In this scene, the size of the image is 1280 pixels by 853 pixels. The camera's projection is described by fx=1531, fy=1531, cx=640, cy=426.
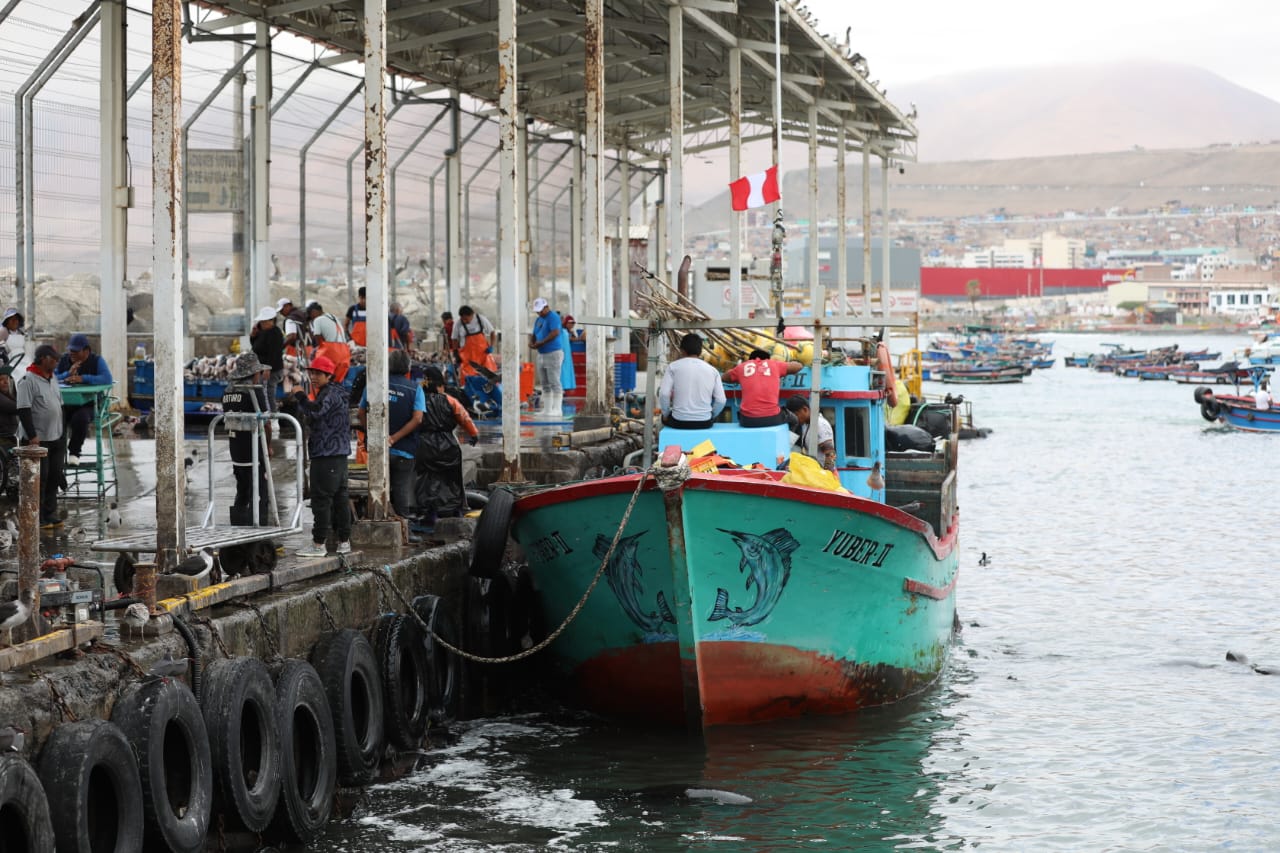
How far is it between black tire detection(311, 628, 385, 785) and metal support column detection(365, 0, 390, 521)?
6.15ft

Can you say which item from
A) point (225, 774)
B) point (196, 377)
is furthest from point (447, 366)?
point (225, 774)

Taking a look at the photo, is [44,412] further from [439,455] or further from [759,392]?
[759,392]

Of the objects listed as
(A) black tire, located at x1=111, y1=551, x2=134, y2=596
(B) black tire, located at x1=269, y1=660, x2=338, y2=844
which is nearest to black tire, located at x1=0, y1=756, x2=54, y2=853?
(B) black tire, located at x1=269, y1=660, x2=338, y2=844

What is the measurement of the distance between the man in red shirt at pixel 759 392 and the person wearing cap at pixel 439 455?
2514 mm

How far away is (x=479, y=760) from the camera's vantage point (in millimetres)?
11336

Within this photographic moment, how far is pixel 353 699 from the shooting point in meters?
10.3

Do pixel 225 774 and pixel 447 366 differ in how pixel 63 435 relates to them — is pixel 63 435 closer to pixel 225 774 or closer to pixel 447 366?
pixel 225 774

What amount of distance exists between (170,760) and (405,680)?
3.28m

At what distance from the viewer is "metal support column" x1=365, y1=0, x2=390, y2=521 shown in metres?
11.9

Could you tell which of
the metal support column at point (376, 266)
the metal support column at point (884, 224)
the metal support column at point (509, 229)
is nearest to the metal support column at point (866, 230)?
the metal support column at point (884, 224)

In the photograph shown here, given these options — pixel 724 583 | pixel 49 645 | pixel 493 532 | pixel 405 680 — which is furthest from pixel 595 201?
pixel 49 645

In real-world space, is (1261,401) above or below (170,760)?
above

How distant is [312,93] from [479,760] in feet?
54.6

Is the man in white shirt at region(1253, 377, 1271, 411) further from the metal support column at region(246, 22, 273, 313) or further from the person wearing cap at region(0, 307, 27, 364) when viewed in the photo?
the person wearing cap at region(0, 307, 27, 364)
